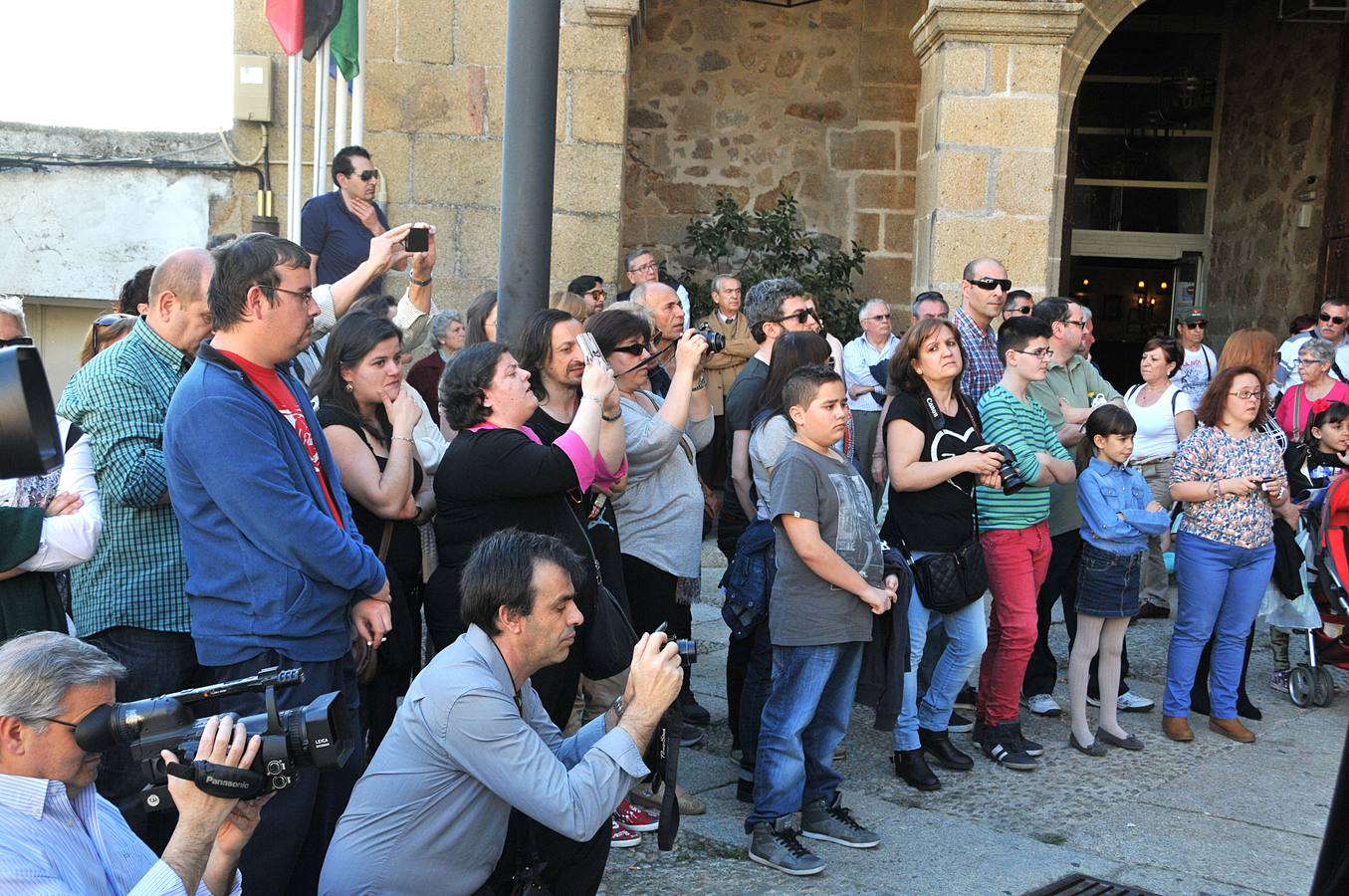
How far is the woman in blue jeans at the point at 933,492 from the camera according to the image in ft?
15.9

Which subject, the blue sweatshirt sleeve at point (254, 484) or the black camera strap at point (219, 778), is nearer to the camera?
the black camera strap at point (219, 778)

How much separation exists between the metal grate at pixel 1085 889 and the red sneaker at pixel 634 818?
1253 millimetres

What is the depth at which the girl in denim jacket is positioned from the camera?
5355mm

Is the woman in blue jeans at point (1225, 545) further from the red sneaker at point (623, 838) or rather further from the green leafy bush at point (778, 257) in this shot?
the green leafy bush at point (778, 257)

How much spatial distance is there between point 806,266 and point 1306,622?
222 inches

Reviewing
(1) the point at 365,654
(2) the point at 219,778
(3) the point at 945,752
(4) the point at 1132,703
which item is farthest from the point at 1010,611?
(2) the point at 219,778

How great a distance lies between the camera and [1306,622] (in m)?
Result: 6.06

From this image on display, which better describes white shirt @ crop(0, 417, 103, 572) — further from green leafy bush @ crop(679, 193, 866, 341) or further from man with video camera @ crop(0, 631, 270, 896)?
green leafy bush @ crop(679, 193, 866, 341)

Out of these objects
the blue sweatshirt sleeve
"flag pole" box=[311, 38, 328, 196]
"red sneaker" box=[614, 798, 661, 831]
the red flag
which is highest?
the red flag

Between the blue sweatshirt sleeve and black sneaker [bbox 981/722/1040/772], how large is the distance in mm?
3159

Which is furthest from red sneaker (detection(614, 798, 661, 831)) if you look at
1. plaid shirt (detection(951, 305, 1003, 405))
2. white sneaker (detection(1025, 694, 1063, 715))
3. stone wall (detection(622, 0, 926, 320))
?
stone wall (detection(622, 0, 926, 320))

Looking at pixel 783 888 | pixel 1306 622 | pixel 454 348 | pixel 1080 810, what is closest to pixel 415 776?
pixel 783 888

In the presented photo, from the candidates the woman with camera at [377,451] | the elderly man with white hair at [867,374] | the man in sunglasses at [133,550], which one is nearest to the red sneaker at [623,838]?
the woman with camera at [377,451]

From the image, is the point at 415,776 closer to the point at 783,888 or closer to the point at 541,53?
the point at 783,888
